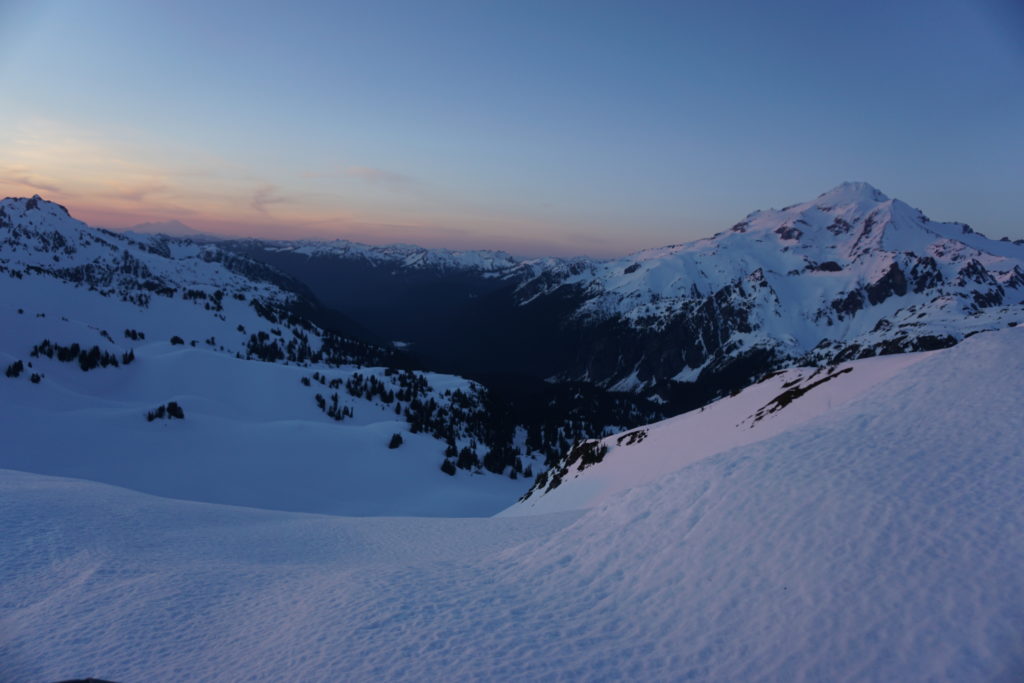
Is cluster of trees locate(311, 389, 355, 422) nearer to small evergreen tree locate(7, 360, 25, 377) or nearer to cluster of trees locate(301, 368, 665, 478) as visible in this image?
cluster of trees locate(301, 368, 665, 478)

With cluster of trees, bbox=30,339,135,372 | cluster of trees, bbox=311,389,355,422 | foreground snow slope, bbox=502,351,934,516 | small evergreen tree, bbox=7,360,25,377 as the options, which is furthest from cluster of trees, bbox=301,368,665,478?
small evergreen tree, bbox=7,360,25,377

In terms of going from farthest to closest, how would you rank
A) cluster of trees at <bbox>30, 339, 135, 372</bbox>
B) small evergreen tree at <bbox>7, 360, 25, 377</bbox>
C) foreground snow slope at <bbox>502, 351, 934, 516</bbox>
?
cluster of trees at <bbox>30, 339, 135, 372</bbox>
small evergreen tree at <bbox>7, 360, 25, 377</bbox>
foreground snow slope at <bbox>502, 351, 934, 516</bbox>

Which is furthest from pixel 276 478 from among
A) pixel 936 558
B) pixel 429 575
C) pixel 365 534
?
pixel 936 558

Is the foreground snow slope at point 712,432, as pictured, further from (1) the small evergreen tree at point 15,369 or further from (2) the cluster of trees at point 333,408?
(2) the cluster of trees at point 333,408

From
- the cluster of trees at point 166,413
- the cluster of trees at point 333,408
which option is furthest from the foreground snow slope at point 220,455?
the cluster of trees at point 333,408

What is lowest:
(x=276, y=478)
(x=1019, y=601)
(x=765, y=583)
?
(x=276, y=478)

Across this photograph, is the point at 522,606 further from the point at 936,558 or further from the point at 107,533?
the point at 107,533
